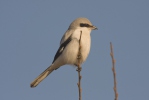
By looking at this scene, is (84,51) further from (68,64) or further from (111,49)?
(111,49)

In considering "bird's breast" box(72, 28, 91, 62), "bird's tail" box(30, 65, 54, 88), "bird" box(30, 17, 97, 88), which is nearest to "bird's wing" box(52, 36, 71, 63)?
A: "bird" box(30, 17, 97, 88)

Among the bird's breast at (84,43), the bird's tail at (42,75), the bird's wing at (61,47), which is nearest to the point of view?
the bird's tail at (42,75)

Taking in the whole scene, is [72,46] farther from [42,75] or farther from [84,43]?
[42,75]

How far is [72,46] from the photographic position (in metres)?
5.15

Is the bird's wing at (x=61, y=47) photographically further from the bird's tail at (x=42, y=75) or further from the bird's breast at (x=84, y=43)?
the bird's tail at (x=42, y=75)

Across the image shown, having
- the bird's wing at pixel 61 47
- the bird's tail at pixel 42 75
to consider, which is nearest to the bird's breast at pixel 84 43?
the bird's wing at pixel 61 47

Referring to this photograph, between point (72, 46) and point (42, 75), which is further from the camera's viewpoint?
point (42, 75)

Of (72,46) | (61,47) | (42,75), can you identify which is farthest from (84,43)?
(42,75)

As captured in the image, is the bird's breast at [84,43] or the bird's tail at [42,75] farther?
the bird's breast at [84,43]

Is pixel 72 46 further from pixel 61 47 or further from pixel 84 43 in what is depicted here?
pixel 61 47

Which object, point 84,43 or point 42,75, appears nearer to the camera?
point 84,43

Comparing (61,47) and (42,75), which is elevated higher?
(61,47)

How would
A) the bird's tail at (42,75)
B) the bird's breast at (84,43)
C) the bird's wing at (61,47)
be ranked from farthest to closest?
the bird's wing at (61,47)
the bird's breast at (84,43)
the bird's tail at (42,75)

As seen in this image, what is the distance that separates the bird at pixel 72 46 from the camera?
16.8 ft
